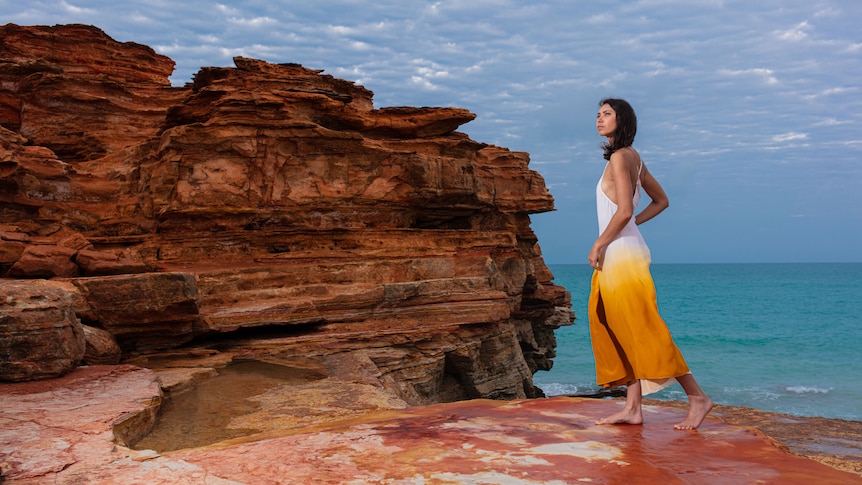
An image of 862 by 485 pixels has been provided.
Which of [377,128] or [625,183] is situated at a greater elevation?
[377,128]

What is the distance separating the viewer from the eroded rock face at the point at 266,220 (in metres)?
10.4

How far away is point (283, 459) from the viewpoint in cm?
395

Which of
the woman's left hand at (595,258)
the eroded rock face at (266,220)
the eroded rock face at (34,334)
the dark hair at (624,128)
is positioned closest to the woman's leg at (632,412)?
the woman's left hand at (595,258)

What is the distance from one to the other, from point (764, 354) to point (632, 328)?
142 ft

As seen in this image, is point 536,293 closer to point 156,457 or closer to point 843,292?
point 156,457

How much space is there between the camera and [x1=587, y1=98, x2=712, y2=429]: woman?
188 inches

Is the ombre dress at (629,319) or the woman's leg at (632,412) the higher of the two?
the ombre dress at (629,319)

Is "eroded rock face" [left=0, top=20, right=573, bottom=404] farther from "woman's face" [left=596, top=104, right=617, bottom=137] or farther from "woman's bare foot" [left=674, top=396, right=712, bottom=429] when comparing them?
"woman's face" [left=596, top=104, right=617, bottom=137]

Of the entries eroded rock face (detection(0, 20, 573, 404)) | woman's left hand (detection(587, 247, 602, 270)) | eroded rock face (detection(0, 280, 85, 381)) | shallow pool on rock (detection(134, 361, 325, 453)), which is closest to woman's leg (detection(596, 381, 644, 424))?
woman's left hand (detection(587, 247, 602, 270))

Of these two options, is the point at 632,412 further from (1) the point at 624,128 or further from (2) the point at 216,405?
(2) the point at 216,405

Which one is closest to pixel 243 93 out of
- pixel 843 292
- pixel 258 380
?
pixel 258 380

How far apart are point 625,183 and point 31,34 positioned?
18044 millimetres

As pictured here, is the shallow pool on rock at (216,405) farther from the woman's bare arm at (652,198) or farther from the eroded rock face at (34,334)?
the woman's bare arm at (652,198)

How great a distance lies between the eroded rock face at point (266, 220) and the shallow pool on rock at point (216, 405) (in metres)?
1.10
